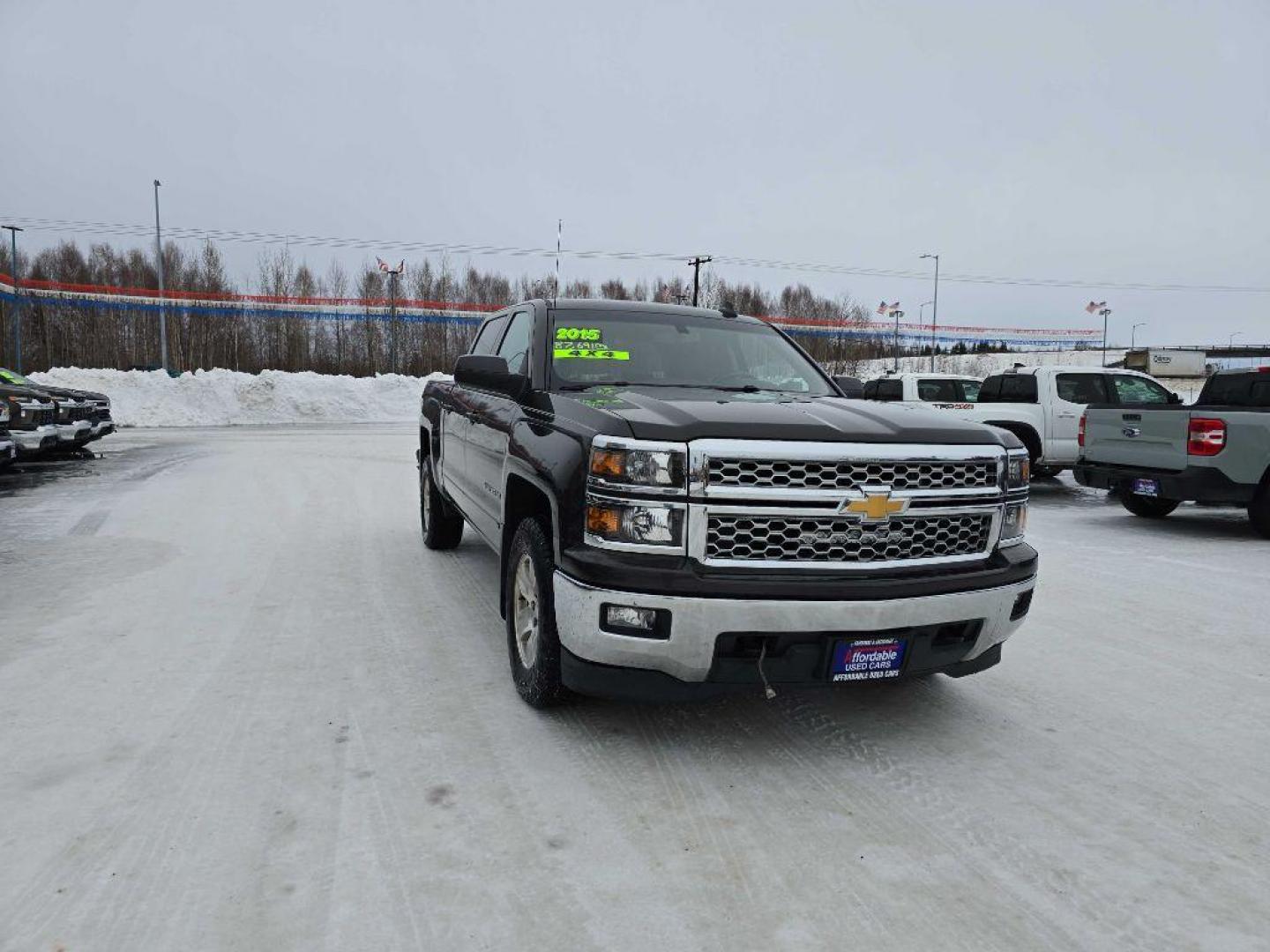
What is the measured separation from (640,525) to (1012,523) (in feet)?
5.44

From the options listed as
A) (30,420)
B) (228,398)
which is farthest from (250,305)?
(30,420)

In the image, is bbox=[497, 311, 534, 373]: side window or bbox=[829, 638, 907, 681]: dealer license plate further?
bbox=[497, 311, 534, 373]: side window

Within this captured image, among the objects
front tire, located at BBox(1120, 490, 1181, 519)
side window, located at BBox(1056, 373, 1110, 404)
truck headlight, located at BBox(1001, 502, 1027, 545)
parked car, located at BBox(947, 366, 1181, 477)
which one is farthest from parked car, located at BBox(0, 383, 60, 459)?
side window, located at BBox(1056, 373, 1110, 404)

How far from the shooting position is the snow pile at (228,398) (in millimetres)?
28016

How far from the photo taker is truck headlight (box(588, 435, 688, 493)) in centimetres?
Answer: 323

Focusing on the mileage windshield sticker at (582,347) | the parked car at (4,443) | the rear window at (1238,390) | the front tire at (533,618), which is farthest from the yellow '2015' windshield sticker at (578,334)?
the parked car at (4,443)

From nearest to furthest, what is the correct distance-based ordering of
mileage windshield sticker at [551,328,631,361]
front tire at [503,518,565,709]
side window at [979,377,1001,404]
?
front tire at [503,518,565,709]
mileage windshield sticker at [551,328,631,361]
side window at [979,377,1001,404]

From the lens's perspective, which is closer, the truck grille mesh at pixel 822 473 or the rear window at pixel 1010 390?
the truck grille mesh at pixel 822 473

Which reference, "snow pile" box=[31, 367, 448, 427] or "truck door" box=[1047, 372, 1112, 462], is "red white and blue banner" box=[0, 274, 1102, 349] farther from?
"truck door" box=[1047, 372, 1112, 462]

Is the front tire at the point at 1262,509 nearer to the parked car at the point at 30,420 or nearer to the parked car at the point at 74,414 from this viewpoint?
the parked car at the point at 30,420

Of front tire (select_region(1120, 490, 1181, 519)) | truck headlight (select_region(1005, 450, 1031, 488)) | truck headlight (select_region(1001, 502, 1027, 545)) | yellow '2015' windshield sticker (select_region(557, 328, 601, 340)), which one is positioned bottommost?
front tire (select_region(1120, 490, 1181, 519))

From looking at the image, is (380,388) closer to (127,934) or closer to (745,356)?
(745,356)

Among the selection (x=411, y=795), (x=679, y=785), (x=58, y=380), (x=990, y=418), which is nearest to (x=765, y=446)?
(x=679, y=785)

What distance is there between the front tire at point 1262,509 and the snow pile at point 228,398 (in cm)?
2600
